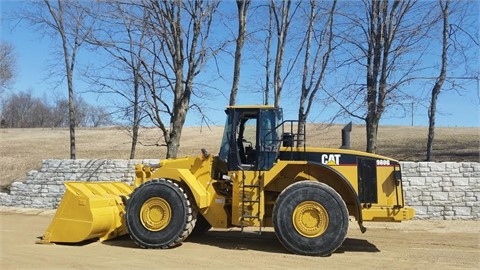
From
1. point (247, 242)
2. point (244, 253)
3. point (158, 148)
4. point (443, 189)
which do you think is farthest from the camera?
point (158, 148)

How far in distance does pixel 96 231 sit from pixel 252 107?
3.76m

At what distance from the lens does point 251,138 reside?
9617mm

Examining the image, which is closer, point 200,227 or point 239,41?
point 200,227

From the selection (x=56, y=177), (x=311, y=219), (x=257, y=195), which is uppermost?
(x=257, y=195)

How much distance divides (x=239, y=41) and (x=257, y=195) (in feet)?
30.4

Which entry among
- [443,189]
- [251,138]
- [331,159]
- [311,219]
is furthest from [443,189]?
[251,138]

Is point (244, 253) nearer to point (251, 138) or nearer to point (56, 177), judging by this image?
point (251, 138)

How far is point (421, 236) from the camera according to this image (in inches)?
447

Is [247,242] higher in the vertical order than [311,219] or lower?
lower

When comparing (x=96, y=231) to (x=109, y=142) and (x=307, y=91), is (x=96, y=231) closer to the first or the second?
(x=307, y=91)

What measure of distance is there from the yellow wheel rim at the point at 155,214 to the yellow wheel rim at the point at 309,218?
93.3 inches

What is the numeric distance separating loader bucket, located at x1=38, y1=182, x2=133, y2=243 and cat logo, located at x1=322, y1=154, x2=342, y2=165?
417 cm

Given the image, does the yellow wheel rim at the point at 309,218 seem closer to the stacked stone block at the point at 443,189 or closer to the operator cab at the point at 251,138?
the operator cab at the point at 251,138

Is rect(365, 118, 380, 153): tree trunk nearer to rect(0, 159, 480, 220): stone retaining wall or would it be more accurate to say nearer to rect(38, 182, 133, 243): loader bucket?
rect(0, 159, 480, 220): stone retaining wall
